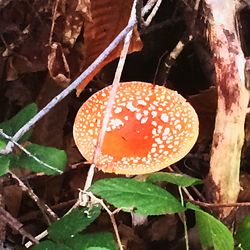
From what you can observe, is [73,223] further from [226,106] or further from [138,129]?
[226,106]

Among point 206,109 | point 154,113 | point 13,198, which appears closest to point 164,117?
point 154,113

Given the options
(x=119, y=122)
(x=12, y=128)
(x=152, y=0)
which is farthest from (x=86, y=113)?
(x=152, y=0)

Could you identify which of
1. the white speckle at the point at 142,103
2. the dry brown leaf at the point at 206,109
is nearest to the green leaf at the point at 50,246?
the white speckle at the point at 142,103

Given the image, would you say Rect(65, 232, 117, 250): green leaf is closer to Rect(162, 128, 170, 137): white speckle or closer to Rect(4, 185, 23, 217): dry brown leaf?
Rect(162, 128, 170, 137): white speckle

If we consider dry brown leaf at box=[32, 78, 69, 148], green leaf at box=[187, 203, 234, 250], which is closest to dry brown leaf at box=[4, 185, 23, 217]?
dry brown leaf at box=[32, 78, 69, 148]

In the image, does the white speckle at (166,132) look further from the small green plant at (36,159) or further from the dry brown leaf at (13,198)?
the dry brown leaf at (13,198)
